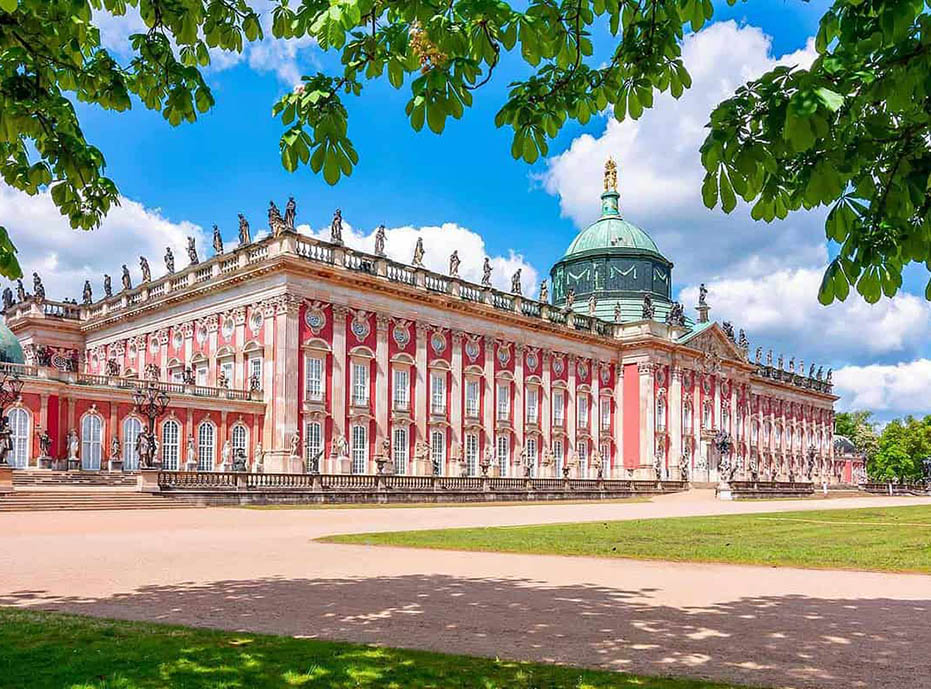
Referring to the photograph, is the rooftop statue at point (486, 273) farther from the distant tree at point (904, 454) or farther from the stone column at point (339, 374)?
the distant tree at point (904, 454)

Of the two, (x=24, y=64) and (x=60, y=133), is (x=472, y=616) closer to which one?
(x=60, y=133)

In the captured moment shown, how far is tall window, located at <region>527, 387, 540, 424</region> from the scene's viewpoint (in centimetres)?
5247

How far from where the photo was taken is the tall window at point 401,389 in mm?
A: 44688

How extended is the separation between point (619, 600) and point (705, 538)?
31.5 feet

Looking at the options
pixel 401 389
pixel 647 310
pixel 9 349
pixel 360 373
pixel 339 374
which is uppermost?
pixel 647 310

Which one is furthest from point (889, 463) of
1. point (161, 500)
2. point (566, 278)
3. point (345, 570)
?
point (345, 570)

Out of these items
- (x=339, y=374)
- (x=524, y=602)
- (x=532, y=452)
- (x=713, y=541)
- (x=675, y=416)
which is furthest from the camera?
(x=675, y=416)

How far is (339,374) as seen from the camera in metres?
41.8

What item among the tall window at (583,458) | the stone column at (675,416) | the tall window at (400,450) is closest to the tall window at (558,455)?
the tall window at (583,458)

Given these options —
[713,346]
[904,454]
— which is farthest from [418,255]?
[904,454]

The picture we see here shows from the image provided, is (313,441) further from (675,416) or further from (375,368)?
(675,416)

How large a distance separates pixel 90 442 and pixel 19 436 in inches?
111

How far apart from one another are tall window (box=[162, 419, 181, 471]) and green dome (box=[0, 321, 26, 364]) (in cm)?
728

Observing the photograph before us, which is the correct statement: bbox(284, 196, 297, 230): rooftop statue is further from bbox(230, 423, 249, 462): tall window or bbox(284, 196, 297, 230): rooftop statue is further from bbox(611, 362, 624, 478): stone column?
bbox(611, 362, 624, 478): stone column
